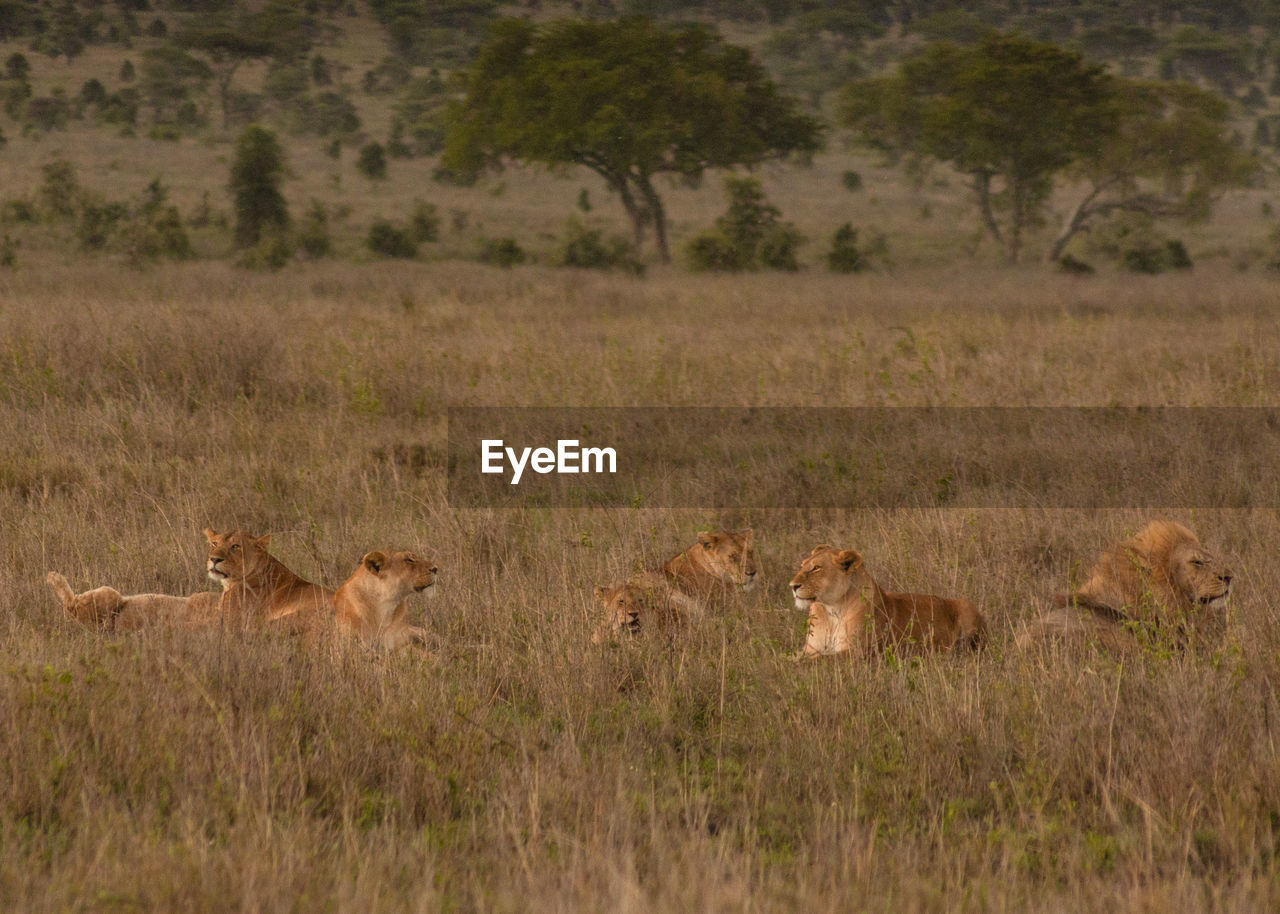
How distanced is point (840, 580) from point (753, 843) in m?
2.13

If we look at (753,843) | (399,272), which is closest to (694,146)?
→ (399,272)

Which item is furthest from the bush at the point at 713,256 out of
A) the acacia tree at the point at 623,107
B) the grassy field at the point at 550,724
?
the grassy field at the point at 550,724

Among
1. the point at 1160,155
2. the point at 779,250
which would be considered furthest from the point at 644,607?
the point at 1160,155

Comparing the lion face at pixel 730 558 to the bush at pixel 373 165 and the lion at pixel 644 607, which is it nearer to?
the lion at pixel 644 607

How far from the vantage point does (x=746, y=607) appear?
6586mm

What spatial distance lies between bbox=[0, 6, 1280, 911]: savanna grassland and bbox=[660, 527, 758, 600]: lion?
0.29 metres

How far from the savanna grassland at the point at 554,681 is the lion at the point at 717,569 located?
11.3 inches

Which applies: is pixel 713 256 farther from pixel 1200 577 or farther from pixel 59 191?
pixel 1200 577

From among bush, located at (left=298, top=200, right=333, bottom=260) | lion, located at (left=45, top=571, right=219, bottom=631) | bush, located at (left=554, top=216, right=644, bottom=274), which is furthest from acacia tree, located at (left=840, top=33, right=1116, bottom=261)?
lion, located at (left=45, top=571, right=219, bottom=631)

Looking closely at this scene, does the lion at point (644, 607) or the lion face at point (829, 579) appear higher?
the lion face at point (829, 579)

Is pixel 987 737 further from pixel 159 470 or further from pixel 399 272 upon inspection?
pixel 399 272

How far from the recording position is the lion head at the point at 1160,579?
18.7 ft

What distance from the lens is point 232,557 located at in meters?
6.07

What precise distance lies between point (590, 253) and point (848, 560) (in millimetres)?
25320
